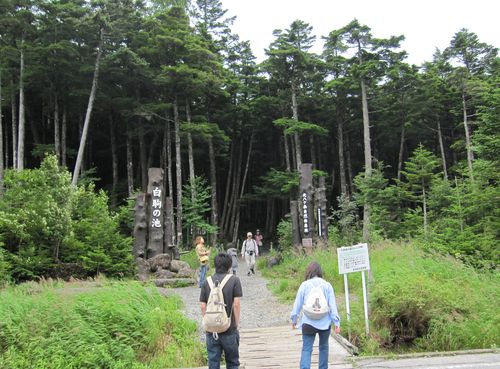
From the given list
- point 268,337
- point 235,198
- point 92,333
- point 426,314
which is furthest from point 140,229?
point 235,198

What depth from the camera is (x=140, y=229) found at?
13.8 m

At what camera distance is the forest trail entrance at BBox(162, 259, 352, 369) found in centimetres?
530

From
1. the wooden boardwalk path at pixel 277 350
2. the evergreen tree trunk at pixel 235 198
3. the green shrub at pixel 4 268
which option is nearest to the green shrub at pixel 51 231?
the green shrub at pixel 4 268

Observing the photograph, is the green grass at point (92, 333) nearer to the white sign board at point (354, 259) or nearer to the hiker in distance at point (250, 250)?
the white sign board at point (354, 259)

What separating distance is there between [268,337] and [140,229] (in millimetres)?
8363

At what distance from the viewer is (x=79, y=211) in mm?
13227

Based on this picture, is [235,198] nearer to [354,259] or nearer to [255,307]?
[255,307]

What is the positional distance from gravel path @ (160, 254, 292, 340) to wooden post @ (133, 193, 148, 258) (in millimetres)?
2721

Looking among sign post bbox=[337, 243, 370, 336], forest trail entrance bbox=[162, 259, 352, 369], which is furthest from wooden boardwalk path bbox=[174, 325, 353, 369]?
sign post bbox=[337, 243, 370, 336]

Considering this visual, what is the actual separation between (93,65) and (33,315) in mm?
17588

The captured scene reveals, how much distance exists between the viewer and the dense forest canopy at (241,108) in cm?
1556

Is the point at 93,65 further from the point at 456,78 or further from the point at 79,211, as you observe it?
the point at 456,78

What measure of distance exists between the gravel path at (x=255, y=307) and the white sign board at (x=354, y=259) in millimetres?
1714

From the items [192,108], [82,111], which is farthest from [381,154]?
[82,111]
